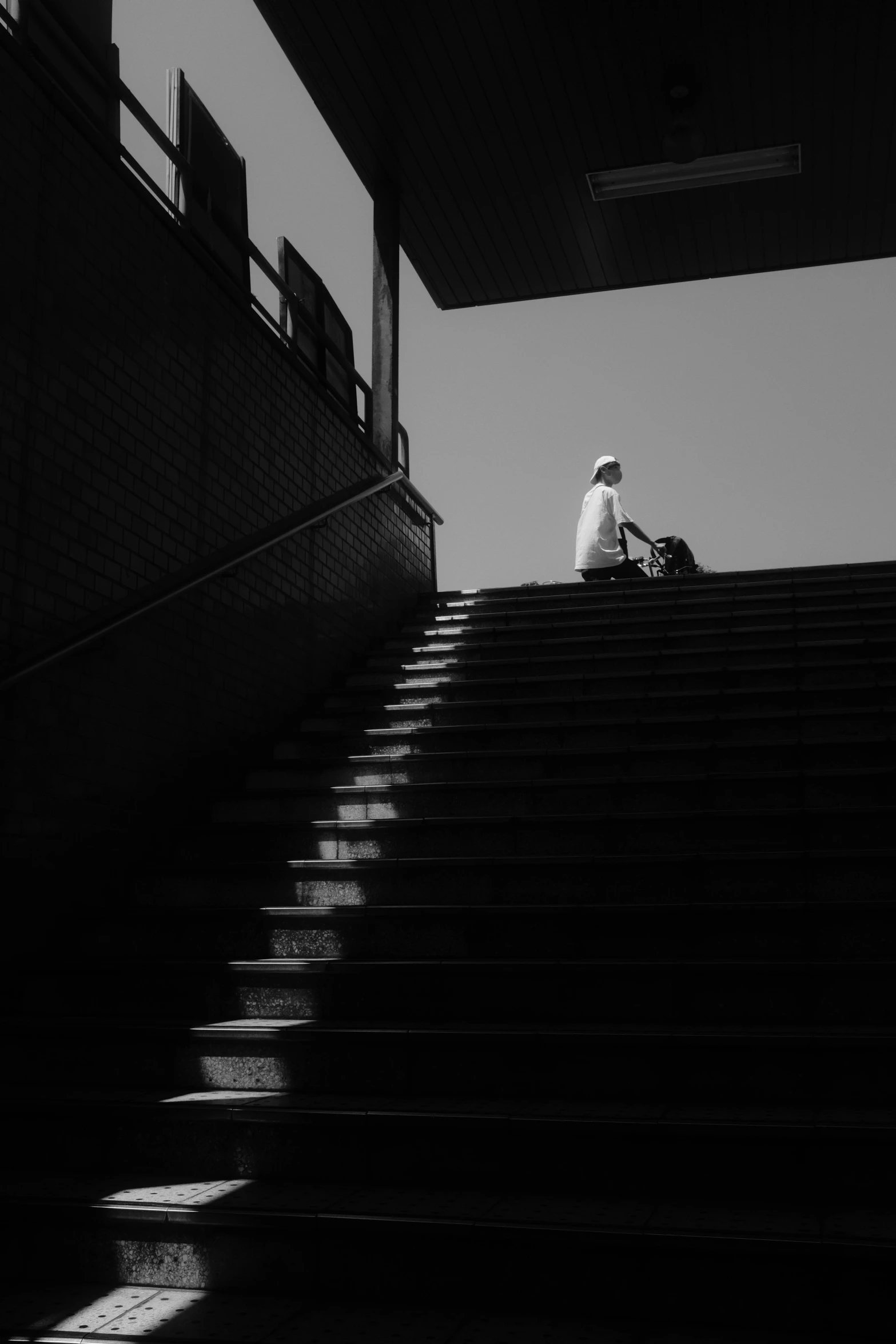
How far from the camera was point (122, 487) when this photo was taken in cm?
481

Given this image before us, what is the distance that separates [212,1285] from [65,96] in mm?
3920

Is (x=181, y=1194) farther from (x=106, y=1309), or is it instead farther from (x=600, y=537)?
(x=600, y=537)

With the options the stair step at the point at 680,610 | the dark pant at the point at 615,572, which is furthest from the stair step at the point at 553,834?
the dark pant at the point at 615,572

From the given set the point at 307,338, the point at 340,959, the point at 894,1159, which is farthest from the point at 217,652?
the point at 894,1159

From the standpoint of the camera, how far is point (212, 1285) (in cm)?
289

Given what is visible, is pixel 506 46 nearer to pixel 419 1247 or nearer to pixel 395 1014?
pixel 395 1014

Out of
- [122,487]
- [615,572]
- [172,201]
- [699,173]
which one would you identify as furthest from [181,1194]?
[699,173]

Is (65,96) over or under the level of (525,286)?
under

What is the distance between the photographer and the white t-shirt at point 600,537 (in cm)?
959

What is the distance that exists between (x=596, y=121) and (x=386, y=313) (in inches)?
71.6

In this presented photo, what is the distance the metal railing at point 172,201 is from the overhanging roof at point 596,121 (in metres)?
1.45

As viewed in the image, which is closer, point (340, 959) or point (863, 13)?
point (340, 959)

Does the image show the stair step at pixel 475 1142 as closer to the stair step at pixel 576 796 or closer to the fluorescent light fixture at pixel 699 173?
the stair step at pixel 576 796

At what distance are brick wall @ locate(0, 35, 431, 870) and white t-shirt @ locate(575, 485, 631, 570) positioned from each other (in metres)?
3.36
